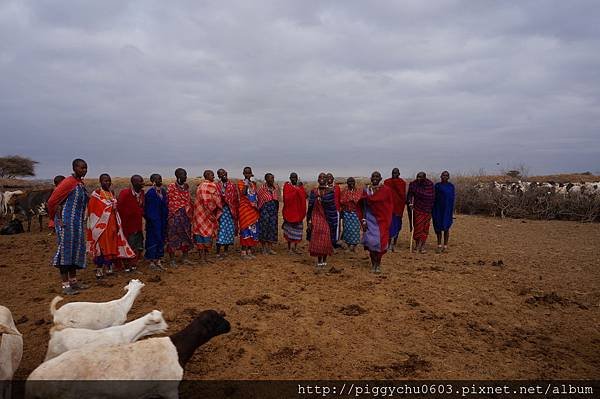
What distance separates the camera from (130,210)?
6.77 m

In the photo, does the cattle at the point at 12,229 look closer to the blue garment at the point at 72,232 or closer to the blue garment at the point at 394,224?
the blue garment at the point at 72,232

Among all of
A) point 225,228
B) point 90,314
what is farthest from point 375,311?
point 225,228

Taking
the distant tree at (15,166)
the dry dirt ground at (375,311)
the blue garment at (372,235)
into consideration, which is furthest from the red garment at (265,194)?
the distant tree at (15,166)

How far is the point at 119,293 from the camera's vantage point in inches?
225

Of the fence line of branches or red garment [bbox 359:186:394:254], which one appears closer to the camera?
red garment [bbox 359:186:394:254]

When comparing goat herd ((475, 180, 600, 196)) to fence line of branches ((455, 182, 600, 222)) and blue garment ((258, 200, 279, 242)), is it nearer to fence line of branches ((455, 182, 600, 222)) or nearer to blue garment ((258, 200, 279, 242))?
fence line of branches ((455, 182, 600, 222))

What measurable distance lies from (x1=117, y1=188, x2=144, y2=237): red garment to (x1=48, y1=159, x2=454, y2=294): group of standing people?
17mm

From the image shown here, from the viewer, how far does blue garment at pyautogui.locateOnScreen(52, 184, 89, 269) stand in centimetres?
540

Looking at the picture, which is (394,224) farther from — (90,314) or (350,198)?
(90,314)

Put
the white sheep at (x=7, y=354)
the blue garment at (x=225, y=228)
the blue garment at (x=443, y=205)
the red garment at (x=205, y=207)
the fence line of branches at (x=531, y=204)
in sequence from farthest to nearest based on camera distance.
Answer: the fence line of branches at (x=531, y=204) < the blue garment at (x=443, y=205) < the blue garment at (x=225, y=228) < the red garment at (x=205, y=207) < the white sheep at (x=7, y=354)

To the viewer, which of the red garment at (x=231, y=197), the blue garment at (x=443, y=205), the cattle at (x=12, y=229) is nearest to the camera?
the red garment at (x=231, y=197)

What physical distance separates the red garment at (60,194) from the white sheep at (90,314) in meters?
2.49

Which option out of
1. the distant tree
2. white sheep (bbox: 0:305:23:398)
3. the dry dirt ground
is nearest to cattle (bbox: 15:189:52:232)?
the dry dirt ground

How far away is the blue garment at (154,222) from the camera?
6887 mm
